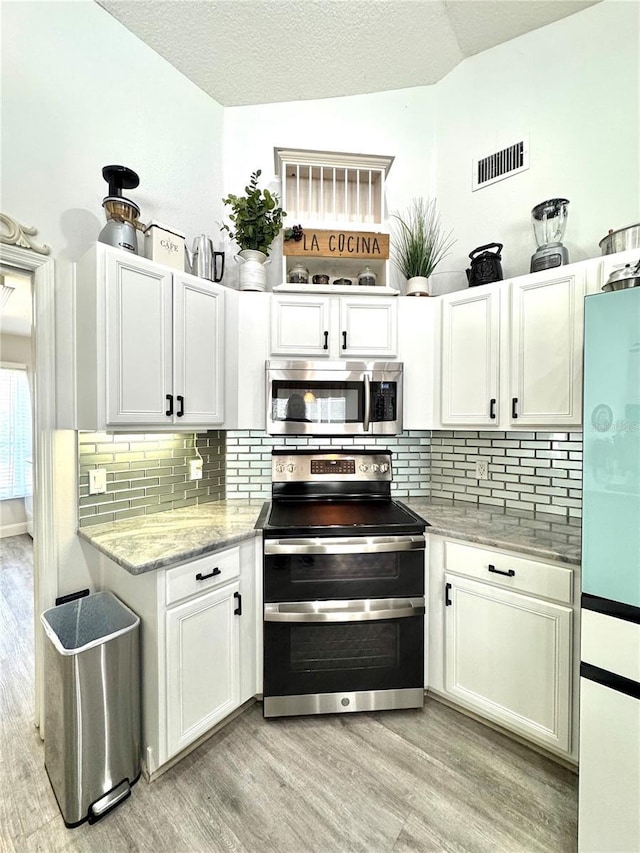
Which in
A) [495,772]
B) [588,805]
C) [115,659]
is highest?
[115,659]

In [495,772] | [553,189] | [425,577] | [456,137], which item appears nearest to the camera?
[495,772]

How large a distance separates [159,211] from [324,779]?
10.0 feet

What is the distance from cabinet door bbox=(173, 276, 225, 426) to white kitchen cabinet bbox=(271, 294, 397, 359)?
0.34m

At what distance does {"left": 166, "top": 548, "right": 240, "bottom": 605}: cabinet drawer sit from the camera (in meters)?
1.55

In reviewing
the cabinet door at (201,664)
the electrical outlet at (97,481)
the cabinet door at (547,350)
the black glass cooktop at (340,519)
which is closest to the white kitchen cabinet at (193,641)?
the cabinet door at (201,664)

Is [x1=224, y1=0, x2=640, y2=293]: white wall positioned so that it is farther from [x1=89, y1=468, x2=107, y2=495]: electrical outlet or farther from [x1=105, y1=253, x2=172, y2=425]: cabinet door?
[x1=89, y1=468, x2=107, y2=495]: electrical outlet

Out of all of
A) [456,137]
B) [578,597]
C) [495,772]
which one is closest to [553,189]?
[456,137]

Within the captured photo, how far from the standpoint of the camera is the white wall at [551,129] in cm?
193

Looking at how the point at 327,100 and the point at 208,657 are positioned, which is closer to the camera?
the point at 208,657

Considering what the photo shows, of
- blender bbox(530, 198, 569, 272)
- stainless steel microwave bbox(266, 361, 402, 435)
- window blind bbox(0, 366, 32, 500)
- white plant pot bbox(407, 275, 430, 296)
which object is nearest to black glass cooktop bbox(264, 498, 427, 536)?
stainless steel microwave bbox(266, 361, 402, 435)

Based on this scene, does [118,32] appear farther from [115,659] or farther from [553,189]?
[115,659]

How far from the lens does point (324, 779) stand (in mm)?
1567

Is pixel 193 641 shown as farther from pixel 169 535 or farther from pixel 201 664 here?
pixel 169 535

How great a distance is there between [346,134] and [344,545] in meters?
2.77
